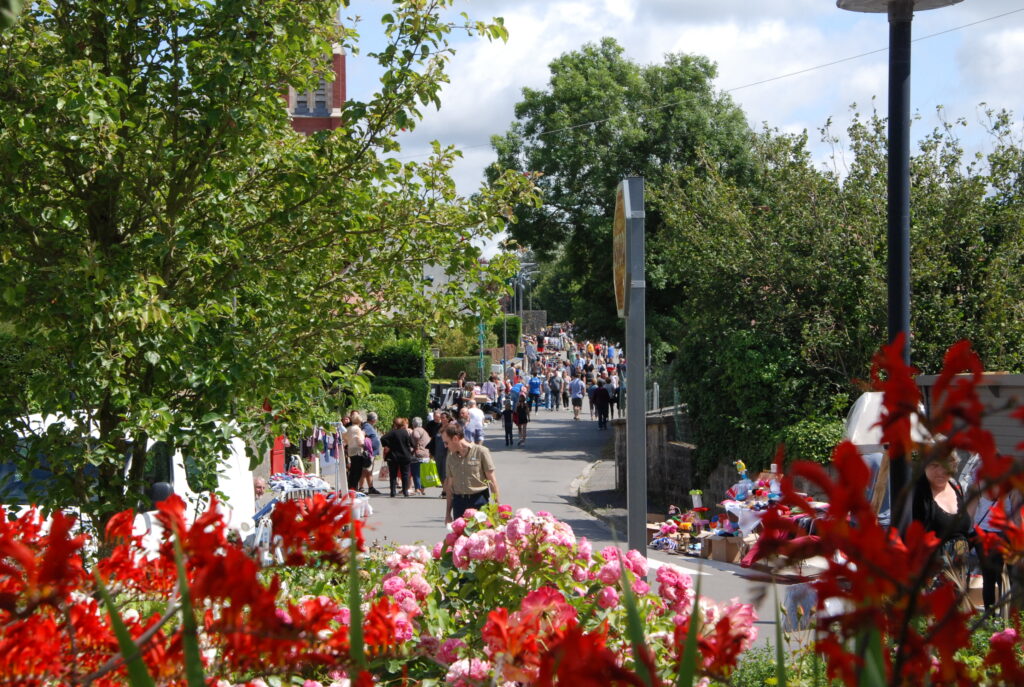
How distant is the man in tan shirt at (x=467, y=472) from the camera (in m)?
11.5

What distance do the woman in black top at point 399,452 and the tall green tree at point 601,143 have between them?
11.9 meters

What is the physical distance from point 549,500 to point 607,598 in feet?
52.7

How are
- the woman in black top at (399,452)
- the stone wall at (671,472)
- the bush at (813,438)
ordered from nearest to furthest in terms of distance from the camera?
the bush at (813,438)
the stone wall at (671,472)
the woman in black top at (399,452)

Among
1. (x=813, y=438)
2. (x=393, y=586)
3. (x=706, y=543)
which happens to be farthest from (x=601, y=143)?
(x=393, y=586)

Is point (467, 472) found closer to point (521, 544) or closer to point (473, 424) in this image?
point (521, 544)

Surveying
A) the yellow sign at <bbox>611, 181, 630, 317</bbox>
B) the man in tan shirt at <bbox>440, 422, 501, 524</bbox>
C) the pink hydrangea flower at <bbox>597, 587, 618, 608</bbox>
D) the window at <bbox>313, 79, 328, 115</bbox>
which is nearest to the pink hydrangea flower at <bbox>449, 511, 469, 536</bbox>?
the pink hydrangea flower at <bbox>597, 587, 618, 608</bbox>

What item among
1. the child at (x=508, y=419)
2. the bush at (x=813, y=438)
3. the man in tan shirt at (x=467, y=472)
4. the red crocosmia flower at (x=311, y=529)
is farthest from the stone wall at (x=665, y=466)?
the red crocosmia flower at (x=311, y=529)

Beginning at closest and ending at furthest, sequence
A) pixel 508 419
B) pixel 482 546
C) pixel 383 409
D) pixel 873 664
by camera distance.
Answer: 1. pixel 873 664
2. pixel 482 546
3. pixel 383 409
4. pixel 508 419

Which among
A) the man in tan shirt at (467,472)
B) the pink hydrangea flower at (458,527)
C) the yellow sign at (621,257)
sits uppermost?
the yellow sign at (621,257)

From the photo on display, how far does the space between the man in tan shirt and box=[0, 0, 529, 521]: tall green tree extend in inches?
189

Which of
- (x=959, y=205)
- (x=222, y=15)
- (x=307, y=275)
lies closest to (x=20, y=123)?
(x=222, y=15)

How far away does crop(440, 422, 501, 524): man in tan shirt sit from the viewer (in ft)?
37.7

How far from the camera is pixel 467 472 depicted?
11547 mm

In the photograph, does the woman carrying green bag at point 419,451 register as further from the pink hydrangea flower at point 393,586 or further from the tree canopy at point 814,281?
the pink hydrangea flower at point 393,586
